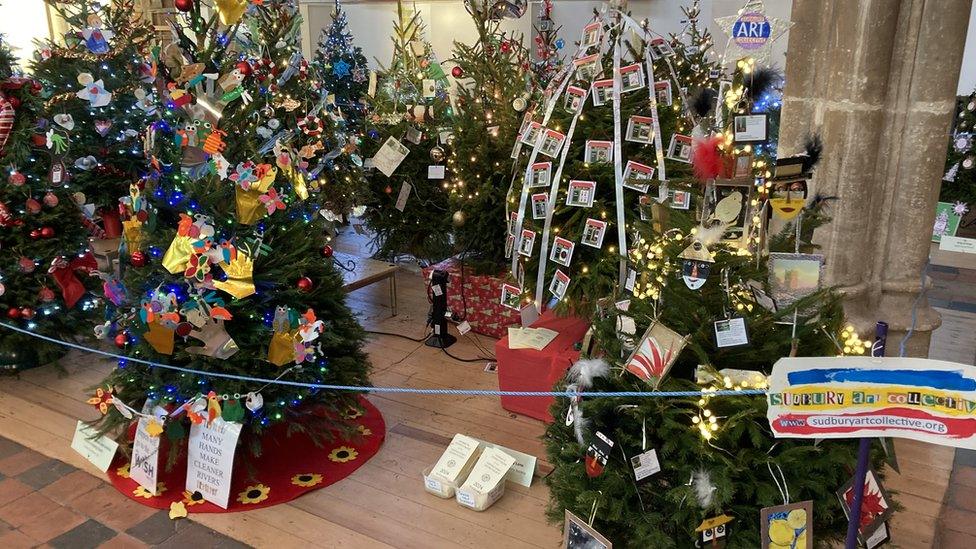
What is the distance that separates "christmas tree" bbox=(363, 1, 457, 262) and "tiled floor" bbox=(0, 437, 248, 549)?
2927 mm

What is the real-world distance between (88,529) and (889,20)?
4.08m

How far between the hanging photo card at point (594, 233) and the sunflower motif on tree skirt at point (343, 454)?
1.54 metres

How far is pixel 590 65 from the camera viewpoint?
3570 mm

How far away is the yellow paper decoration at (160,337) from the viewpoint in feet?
9.36

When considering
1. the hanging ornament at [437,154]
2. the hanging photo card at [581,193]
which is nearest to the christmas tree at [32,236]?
the hanging ornament at [437,154]

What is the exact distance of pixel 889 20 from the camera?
3.07 m

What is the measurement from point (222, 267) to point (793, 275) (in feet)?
7.00

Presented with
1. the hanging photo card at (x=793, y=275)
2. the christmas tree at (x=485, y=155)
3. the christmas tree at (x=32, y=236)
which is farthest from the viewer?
the christmas tree at (x=485, y=155)

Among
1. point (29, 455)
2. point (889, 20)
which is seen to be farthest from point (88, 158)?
point (889, 20)

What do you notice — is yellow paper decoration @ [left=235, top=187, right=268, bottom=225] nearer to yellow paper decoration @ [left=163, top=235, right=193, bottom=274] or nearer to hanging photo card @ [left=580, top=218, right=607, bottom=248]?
yellow paper decoration @ [left=163, top=235, right=193, bottom=274]

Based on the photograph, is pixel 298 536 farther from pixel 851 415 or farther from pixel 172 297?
pixel 851 415

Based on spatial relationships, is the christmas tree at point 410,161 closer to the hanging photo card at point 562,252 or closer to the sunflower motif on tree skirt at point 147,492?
the hanging photo card at point 562,252

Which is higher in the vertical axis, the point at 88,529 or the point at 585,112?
the point at 585,112

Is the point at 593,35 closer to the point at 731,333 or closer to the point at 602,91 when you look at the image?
the point at 602,91
